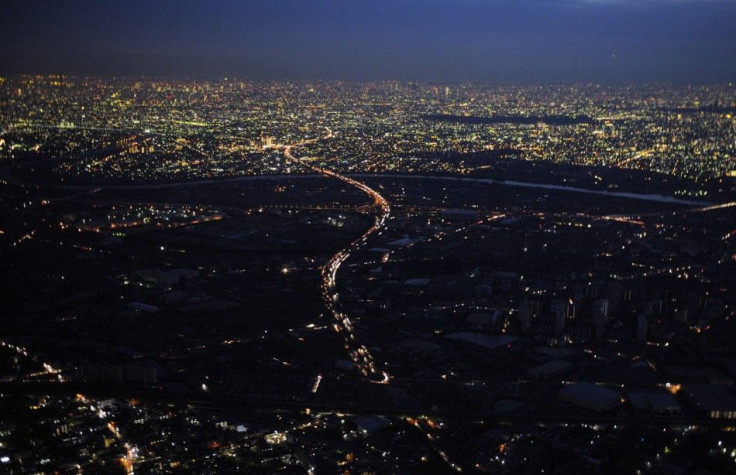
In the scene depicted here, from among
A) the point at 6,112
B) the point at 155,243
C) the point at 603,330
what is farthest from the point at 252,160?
the point at 603,330

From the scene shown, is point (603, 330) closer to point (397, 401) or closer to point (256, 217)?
point (397, 401)

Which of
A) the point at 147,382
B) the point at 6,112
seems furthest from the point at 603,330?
the point at 6,112

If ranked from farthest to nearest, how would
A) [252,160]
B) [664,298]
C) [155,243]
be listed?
[252,160]
[155,243]
[664,298]

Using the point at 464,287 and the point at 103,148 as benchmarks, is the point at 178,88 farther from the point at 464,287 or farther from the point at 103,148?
the point at 464,287

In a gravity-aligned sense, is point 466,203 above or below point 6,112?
below

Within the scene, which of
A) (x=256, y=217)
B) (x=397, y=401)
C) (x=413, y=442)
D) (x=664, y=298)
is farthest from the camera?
(x=256, y=217)

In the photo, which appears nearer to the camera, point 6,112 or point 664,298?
point 664,298
